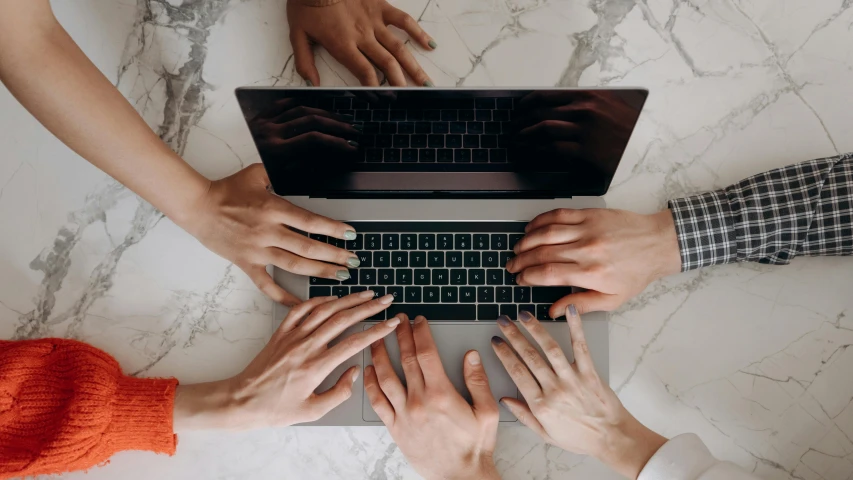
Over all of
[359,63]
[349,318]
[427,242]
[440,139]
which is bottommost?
[349,318]

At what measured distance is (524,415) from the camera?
903 mm

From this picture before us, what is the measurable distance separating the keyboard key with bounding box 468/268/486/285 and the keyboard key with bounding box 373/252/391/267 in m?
0.14

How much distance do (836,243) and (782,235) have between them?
9 centimetres

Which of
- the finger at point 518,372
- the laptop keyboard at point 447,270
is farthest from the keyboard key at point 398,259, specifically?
the finger at point 518,372

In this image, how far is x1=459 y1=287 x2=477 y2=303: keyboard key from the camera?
918 millimetres

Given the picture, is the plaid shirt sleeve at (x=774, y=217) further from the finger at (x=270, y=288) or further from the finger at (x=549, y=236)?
the finger at (x=270, y=288)

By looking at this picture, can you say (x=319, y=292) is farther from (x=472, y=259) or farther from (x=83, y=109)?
(x=83, y=109)

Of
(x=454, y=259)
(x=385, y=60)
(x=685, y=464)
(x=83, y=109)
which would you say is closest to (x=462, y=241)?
(x=454, y=259)

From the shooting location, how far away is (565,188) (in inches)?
35.6

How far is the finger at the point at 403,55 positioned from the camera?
98cm

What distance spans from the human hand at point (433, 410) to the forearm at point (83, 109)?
1.46ft

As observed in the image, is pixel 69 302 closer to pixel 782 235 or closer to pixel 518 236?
pixel 518 236

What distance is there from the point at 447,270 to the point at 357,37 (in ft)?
1.47

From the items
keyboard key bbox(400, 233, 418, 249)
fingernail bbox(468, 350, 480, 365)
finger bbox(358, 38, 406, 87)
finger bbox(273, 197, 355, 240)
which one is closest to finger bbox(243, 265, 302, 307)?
finger bbox(273, 197, 355, 240)
